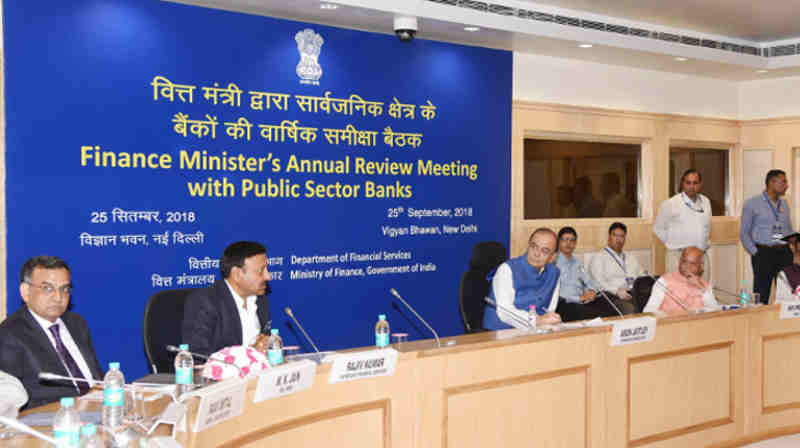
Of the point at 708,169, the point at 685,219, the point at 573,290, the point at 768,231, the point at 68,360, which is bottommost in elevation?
the point at 573,290

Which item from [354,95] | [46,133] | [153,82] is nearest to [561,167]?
[354,95]

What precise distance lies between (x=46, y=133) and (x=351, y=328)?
243cm

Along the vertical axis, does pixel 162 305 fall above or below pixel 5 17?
below

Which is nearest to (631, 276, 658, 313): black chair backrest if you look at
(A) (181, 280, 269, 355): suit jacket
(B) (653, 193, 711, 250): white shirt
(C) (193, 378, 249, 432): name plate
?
(B) (653, 193, 711, 250): white shirt

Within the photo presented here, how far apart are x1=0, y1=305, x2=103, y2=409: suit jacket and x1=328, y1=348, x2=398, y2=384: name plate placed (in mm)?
998

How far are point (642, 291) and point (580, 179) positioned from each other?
5.55 ft

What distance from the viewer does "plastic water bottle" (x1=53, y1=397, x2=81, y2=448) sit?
1.85 meters

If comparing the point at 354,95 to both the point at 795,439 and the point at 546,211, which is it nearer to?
the point at 546,211

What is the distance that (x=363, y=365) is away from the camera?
2855 mm

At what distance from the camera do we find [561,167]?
686cm

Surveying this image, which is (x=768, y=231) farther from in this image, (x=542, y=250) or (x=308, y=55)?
(x=308, y=55)

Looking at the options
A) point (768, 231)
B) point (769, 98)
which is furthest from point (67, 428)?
point (769, 98)

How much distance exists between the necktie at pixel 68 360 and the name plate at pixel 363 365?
1.00 meters

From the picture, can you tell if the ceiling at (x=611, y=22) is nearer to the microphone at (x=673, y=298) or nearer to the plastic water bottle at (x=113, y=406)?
the microphone at (x=673, y=298)
